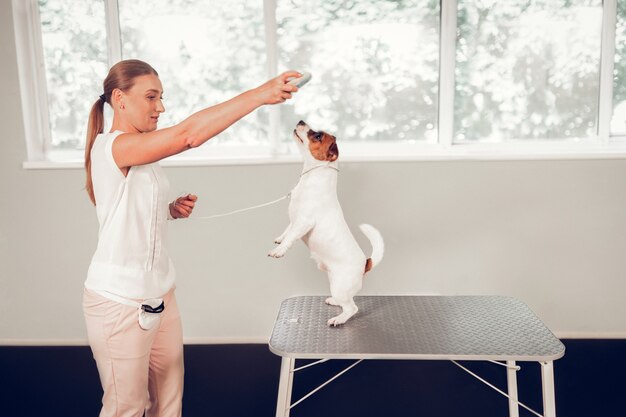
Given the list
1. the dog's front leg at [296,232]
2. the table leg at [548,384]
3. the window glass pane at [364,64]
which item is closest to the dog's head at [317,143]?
the dog's front leg at [296,232]

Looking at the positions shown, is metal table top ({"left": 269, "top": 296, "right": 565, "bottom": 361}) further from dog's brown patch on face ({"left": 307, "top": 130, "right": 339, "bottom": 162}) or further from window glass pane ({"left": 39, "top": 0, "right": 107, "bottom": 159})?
window glass pane ({"left": 39, "top": 0, "right": 107, "bottom": 159})

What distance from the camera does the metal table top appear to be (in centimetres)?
149

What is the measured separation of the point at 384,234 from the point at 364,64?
0.80 metres

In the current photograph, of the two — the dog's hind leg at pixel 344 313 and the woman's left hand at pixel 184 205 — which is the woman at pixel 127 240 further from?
the dog's hind leg at pixel 344 313

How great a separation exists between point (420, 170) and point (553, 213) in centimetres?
65

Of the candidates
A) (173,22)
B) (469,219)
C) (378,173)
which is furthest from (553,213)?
(173,22)

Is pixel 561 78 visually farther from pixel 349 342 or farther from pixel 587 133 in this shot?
pixel 349 342

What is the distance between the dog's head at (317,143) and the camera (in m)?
1.61

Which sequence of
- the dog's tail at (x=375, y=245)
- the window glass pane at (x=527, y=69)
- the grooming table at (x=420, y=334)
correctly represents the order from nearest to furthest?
1. the grooming table at (x=420, y=334)
2. the dog's tail at (x=375, y=245)
3. the window glass pane at (x=527, y=69)

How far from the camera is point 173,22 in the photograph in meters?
2.63

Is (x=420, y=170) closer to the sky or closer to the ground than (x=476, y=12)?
Answer: closer to the ground

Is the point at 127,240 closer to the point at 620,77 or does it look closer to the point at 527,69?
the point at 527,69

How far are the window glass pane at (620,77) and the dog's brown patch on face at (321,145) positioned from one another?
176 centimetres

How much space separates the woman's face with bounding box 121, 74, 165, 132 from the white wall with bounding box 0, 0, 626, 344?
4.06 feet
